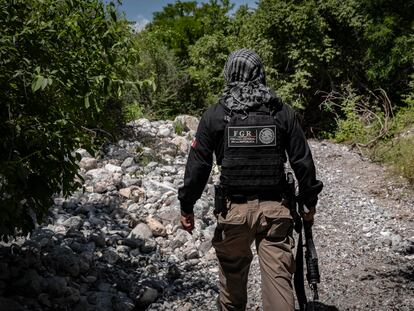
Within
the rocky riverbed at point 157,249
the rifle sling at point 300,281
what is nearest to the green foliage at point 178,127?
the rocky riverbed at point 157,249

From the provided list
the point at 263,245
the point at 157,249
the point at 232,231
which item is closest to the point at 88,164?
the point at 157,249

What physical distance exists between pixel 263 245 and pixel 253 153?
21.8 inches

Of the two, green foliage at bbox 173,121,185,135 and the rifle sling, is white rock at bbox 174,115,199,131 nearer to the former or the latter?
green foliage at bbox 173,121,185,135

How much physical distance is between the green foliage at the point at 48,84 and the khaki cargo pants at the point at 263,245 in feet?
3.37

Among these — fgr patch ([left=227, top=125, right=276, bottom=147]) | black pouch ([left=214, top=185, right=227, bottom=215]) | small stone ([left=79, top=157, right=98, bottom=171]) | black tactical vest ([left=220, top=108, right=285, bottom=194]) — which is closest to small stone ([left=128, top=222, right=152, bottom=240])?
small stone ([left=79, top=157, right=98, bottom=171])

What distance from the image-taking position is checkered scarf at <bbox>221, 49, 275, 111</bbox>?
2.87 meters

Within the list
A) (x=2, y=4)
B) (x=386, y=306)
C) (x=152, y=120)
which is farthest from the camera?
(x=152, y=120)

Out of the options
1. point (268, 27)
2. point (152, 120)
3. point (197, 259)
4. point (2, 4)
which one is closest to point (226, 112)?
point (2, 4)

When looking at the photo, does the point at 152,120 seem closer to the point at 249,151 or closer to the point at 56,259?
the point at 56,259

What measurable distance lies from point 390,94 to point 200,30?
15.6 metres

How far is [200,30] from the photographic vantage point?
87.4ft

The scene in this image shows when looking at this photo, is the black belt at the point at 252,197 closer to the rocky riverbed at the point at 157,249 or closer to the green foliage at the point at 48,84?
the green foliage at the point at 48,84

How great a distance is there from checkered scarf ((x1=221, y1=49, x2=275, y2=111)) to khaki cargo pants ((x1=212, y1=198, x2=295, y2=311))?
59cm

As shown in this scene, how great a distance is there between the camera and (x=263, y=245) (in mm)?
2900
